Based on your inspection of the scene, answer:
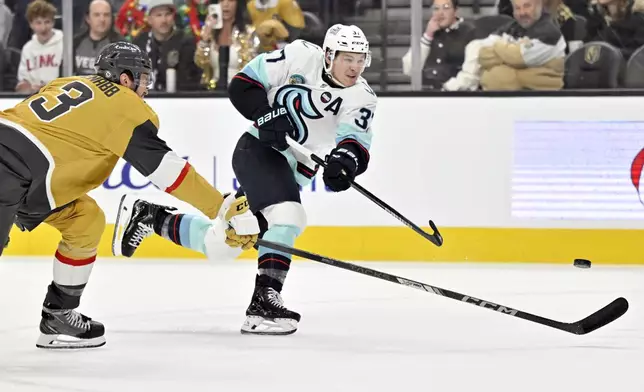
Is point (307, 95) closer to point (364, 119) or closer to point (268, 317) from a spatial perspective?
point (364, 119)

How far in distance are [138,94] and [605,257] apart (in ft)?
11.7

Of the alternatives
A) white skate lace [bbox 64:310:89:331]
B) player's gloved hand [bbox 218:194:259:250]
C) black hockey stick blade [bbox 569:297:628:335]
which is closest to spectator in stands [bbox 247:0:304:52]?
player's gloved hand [bbox 218:194:259:250]

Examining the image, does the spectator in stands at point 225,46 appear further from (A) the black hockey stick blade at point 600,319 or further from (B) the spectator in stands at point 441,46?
(A) the black hockey stick blade at point 600,319

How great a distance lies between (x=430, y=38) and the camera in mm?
6551

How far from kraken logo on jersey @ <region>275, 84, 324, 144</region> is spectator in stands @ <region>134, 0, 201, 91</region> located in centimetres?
263

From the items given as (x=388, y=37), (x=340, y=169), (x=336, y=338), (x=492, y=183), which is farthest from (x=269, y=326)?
(x=388, y=37)

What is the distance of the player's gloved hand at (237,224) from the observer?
3590 mm

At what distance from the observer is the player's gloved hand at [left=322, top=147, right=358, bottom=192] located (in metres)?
3.92

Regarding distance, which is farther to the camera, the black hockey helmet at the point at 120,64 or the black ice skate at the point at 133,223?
A: the black ice skate at the point at 133,223

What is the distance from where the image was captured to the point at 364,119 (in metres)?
4.12

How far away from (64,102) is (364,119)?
1.20 meters

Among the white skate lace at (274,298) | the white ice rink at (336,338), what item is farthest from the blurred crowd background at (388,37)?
the white skate lace at (274,298)

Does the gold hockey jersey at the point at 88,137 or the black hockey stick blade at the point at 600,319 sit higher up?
the gold hockey jersey at the point at 88,137

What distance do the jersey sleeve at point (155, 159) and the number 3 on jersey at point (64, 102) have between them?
14 centimetres
